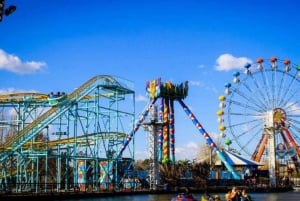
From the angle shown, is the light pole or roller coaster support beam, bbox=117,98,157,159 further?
roller coaster support beam, bbox=117,98,157,159

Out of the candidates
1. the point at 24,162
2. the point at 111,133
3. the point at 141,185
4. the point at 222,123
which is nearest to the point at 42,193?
the point at 24,162

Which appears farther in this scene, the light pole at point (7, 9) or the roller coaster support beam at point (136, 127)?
the roller coaster support beam at point (136, 127)

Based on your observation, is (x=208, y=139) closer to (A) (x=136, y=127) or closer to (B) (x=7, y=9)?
(A) (x=136, y=127)

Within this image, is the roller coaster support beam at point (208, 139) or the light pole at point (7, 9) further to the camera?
the roller coaster support beam at point (208, 139)

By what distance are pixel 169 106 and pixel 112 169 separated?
29.7 meters

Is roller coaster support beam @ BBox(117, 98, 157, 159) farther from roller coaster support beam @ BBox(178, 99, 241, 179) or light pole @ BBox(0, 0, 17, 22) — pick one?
light pole @ BBox(0, 0, 17, 22)

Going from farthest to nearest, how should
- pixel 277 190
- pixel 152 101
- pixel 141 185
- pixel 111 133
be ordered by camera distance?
pixel 152 101 < pixel 277 190 < pixel 141 185 < pixel 111 133

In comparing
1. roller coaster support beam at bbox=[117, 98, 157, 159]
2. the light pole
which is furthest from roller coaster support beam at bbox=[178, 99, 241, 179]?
the light pole

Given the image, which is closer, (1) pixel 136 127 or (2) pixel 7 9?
(2) pixel 7 9

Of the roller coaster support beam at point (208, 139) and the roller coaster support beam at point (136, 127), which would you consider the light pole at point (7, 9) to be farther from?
the roller coaster support beam at point (208, 139)

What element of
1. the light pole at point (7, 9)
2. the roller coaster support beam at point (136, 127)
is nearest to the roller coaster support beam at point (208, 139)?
the roller coaster support beam at point (136, 127)

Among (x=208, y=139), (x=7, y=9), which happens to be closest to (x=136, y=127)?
(x=208, y=139)

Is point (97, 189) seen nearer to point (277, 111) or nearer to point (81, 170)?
point (81, 170)

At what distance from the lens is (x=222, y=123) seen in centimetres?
9581
